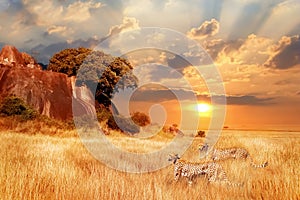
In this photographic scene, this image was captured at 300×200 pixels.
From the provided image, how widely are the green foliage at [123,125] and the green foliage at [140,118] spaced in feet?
2.91

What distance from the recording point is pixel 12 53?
A: 117 feet

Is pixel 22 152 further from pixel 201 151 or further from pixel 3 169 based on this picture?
pixel 201 151

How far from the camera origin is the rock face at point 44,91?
2923cm

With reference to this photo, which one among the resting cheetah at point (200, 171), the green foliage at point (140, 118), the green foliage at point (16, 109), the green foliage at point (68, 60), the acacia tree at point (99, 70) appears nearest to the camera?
the resting cheetah at point (200, 171)

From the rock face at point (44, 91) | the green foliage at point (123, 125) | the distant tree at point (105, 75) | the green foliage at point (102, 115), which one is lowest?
the green foliage at point (123, 125)

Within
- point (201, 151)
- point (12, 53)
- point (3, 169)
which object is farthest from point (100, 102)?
point (3, 169)

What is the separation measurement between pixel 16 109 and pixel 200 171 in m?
20.6

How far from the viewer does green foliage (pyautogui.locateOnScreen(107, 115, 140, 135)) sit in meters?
30.4

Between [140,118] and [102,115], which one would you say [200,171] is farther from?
[140,118]

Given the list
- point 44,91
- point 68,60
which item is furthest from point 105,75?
point 44,91

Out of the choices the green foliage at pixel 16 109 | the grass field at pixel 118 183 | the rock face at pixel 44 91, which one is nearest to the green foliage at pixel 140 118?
the rock face at pixel 44 91

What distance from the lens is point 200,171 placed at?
8570 mm

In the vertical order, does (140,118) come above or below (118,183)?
above

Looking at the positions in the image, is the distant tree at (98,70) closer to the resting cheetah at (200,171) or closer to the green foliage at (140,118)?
the green foliage at (140,118)
